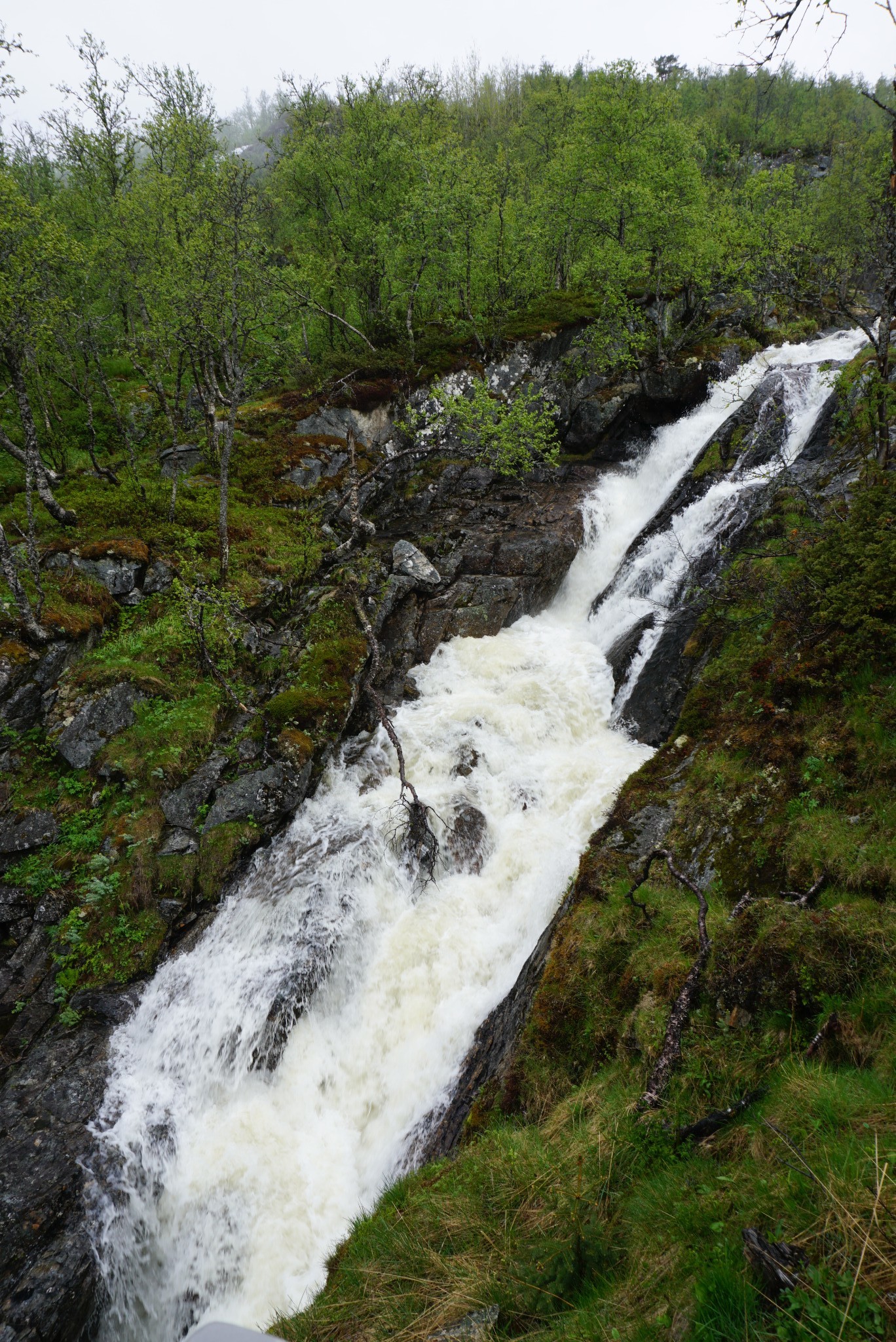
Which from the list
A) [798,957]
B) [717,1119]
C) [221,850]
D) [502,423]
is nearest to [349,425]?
[502,423]

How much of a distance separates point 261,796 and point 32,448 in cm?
985

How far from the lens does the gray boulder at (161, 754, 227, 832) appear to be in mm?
10172

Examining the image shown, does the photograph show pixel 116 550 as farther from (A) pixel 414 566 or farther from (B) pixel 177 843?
(B) pixel 177 843

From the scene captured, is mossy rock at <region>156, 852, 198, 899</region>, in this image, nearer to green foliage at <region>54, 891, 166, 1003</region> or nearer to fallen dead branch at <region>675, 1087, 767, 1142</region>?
green foliage at <region>54, 891, 166, 1003</region>

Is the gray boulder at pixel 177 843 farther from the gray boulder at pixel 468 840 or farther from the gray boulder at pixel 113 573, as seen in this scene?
the gray boulder at pixel 113 573

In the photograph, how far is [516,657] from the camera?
15156 mm

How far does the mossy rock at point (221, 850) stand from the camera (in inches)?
383

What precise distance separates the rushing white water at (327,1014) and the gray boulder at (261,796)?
17.8 inches

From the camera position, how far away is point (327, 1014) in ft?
28.5

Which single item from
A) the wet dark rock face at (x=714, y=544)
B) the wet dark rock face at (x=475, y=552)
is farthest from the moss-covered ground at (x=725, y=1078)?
the wet dark rock face at (x=475, y=552)

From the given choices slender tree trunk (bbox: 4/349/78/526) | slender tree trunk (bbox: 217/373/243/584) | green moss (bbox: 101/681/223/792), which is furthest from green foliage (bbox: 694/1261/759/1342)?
slender tree trunk (bbox: 4/349/78/526)

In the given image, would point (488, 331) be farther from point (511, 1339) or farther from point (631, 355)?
point (511, 1339)

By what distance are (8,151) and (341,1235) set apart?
4309 cm

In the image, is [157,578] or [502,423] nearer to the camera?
[157,578]
